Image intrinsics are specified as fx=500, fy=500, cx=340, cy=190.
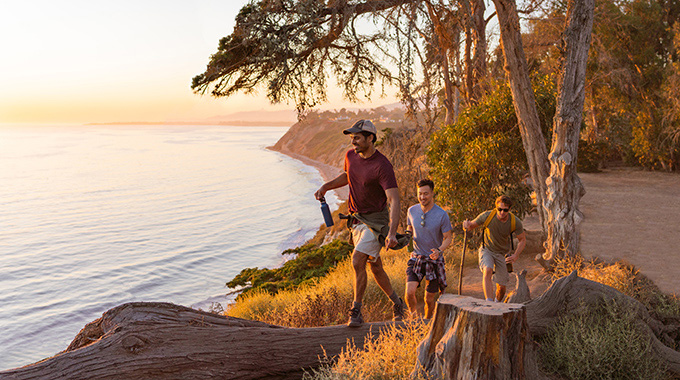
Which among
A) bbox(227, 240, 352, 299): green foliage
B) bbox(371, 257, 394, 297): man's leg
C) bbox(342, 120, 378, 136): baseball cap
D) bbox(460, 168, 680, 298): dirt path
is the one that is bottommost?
bbox(227, 240, 352, 299): green foliage

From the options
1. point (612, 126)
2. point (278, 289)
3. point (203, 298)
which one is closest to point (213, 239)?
point (203, 298)

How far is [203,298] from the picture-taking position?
65.0 ft

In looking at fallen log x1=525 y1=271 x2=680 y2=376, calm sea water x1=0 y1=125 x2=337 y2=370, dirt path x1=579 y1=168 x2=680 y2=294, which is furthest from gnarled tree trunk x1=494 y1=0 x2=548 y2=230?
calm sea water x1=0 y1=125 x2=337 y2=370

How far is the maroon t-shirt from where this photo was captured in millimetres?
5262

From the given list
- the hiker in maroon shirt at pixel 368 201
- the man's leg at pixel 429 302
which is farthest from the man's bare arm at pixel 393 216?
the man's leg at pixel 429 302

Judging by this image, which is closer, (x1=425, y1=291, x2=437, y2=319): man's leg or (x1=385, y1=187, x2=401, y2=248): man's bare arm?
(x1=385, y1=187, x2=401, y2=248): man's bare arm

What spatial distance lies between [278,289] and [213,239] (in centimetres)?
1999

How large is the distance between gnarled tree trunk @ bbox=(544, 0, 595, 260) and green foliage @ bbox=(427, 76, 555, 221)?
1.90 m

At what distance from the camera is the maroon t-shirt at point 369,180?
17.3 feet

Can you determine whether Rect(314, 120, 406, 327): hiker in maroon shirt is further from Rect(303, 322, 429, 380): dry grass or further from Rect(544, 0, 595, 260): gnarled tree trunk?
Rect(544, 0, 595, 260): gnarled tree trunk

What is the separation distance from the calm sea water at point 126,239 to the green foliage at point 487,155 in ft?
22.9

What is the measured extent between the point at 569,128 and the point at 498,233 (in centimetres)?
410

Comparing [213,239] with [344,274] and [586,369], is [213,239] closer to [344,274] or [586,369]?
[344,274]

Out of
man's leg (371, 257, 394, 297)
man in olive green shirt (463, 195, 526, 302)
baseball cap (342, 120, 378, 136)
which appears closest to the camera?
baseball cap (342, 120, 378, 136)
